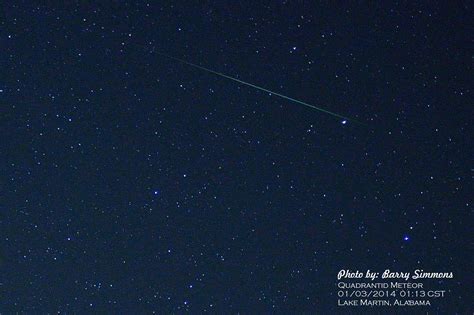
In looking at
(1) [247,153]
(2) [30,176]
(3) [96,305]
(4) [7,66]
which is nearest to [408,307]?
(1) [247,153]

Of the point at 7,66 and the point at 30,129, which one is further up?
the point at 7,66

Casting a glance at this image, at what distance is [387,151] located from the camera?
62.3 inches

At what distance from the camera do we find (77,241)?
5.08 feet

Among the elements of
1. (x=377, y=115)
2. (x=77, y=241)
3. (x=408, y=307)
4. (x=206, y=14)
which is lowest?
(x=408, y=307)

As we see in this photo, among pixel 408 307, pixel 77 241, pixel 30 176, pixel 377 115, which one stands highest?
pixel 377 115

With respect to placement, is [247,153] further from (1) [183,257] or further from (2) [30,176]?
(2) [30,176]

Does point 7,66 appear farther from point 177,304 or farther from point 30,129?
point 177,304

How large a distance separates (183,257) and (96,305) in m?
0.19

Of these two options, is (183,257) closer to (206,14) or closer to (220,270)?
(220,270)

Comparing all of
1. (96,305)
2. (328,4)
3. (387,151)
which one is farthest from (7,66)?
(387,151)

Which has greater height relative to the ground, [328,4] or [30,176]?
[328,4]

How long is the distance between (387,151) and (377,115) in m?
0.07

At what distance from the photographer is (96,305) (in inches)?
60.9

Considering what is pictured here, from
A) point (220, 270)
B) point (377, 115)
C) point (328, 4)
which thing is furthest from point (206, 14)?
point (220, 270)
